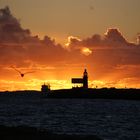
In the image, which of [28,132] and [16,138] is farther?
[28,132]

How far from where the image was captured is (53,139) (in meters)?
43.9

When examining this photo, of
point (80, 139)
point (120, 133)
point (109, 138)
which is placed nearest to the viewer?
point (80, 139)

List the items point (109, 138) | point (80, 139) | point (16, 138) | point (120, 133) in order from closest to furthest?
1. point (16, 138)
2. point (80, 139)
3. point (109, 138)
4. point (120, 133)

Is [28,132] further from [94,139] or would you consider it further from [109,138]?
[109,138]

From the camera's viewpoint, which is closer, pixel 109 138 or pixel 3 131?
pixel 3 131

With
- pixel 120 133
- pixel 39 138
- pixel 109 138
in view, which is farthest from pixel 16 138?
pixel 120 133

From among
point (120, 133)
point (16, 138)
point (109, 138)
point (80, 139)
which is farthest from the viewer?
point (120, 133)

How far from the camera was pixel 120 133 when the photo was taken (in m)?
66.8

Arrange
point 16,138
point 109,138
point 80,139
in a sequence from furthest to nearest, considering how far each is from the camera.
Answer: point 109,138
point 80,139
point 16,138

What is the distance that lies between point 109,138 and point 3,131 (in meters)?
15.4

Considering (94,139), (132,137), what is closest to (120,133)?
(132,137)

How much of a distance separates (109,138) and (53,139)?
54.6ft

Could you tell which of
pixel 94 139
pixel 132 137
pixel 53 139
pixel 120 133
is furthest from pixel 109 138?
pixel 53 139

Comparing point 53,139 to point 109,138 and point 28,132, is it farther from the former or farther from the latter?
point 109,138
